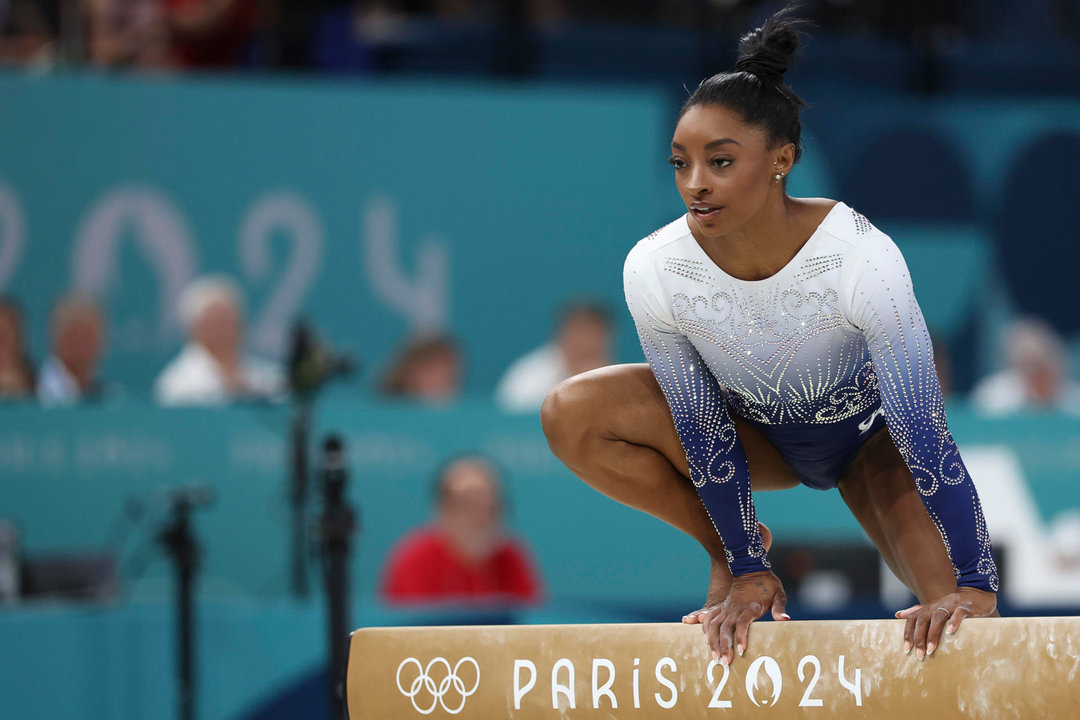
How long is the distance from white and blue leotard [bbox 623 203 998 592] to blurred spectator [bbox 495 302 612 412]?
313cm

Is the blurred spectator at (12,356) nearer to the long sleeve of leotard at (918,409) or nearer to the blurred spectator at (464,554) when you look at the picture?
the blurred spectator at (464,554)

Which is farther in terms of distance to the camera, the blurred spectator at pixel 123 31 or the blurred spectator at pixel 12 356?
the blurred spectator at pixel 123 31

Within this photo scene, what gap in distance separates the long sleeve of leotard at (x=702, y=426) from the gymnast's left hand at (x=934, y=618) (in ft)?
1.30

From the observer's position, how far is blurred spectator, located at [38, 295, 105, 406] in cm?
609

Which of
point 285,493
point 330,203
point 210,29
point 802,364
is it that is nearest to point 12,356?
point 285,493

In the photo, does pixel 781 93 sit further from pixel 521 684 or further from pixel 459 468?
pixel 459 468

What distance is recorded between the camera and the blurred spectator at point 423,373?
620 centimetres

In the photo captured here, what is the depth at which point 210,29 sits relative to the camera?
292 inches

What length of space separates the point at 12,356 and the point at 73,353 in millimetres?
252

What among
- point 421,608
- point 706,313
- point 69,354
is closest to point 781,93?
point 706,313

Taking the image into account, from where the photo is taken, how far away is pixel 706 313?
2848mm

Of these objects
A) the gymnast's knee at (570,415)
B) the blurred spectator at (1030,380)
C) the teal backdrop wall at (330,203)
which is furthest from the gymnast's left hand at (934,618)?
the teal backdrop wall at (330,203)

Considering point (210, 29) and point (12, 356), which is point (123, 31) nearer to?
point (210, 29)

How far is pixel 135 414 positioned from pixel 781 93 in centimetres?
360
